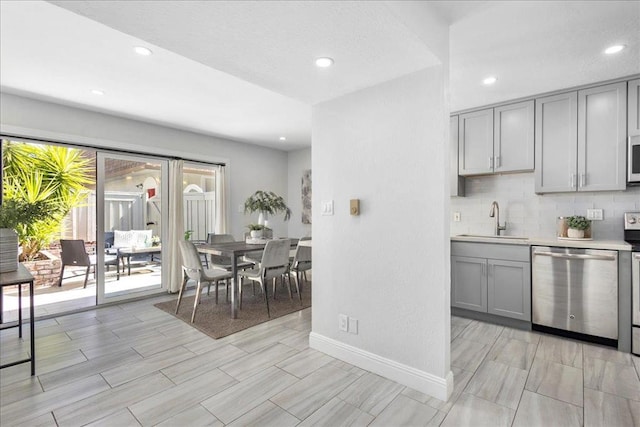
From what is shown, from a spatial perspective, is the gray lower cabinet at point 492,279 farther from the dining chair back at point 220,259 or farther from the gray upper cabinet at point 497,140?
the dining chair back at point 220,259

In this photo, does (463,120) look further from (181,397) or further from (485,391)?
(181,397)

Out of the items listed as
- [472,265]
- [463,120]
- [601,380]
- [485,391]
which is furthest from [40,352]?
[463,120]

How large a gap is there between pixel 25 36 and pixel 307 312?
3.50m

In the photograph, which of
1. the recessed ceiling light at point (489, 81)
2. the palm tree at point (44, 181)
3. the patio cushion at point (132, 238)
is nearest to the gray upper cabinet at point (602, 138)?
the recessed ceiling light at point (489, 81)

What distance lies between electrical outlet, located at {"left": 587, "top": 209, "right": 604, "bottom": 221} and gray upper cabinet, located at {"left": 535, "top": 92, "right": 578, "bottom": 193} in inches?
15.1

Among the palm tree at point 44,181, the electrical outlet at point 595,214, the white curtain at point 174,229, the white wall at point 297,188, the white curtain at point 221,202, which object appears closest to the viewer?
the electrical outlet at point 595,214

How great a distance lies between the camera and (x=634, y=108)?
282cm

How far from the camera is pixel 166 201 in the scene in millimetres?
4734

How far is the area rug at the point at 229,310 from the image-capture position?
10.7 feet

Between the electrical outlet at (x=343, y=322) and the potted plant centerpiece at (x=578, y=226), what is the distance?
2474mm

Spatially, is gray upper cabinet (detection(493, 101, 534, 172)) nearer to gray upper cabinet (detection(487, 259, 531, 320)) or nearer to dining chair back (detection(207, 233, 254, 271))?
gray upper cabinet (detection(487, 259, 531, 320))

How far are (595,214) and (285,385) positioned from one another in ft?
11.3

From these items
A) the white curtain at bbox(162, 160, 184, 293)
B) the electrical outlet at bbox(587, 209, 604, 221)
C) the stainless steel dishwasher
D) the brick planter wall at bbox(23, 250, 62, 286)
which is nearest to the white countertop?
the stainless steel dishwasher

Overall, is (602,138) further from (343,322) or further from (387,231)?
(343,322)
